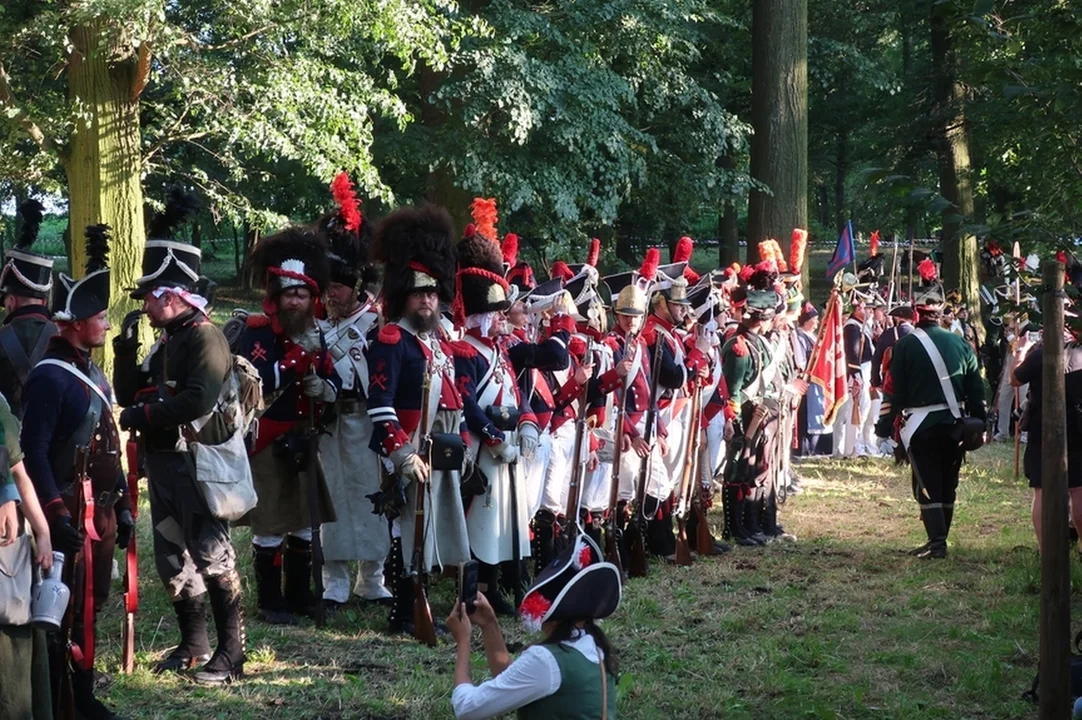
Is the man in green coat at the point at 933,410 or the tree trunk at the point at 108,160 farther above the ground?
the tree trunk at the point at 108,160

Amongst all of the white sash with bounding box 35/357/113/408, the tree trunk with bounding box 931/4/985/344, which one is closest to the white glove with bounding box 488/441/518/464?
the white sash with bounding box 35/357/113/408

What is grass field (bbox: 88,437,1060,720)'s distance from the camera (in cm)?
691

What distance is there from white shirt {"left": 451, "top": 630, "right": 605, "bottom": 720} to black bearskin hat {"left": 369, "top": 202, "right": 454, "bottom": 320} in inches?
138

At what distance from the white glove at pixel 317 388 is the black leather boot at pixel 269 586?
3.14 feet

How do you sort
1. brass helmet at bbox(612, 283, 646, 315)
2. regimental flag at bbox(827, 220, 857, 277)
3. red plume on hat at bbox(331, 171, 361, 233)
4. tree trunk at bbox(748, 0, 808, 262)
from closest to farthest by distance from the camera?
red plume on hat at bbox(331, 171, 361, 233)
brass helmet at bbox(612, 283, 646, 315)
regimental flag at bbox(827, 220, 857, 277)
tree trunk at bbox(748, 0, 808, 262)

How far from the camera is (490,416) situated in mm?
8461

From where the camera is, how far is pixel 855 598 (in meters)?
9.62

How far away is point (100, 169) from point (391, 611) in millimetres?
8981

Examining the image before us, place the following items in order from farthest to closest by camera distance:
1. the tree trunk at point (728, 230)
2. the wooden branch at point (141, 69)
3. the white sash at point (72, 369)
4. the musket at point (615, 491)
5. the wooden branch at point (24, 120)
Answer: the tree trunk at point (728, 230) < the wooden branch at point (24, 120) < the wooden branch at point (141, 69) < the musket at point (615, 491) < the white sash at point (72, 369)

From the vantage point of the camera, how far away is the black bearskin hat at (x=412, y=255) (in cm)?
800

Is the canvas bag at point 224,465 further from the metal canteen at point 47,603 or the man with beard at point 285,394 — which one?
the metal canteen at point 47,603

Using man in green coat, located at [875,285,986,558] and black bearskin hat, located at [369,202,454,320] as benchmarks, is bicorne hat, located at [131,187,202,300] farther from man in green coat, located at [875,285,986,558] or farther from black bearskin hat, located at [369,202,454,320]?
man in green coat, located at [875,285,986,558]

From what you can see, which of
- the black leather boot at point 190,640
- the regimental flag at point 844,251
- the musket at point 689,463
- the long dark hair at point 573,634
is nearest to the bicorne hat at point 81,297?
the black leather boot at point 190,640

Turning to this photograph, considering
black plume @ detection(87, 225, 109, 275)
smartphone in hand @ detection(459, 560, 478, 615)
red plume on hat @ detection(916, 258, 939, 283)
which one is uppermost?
red plume on hat @ detection(916, 258, 939, 283)
